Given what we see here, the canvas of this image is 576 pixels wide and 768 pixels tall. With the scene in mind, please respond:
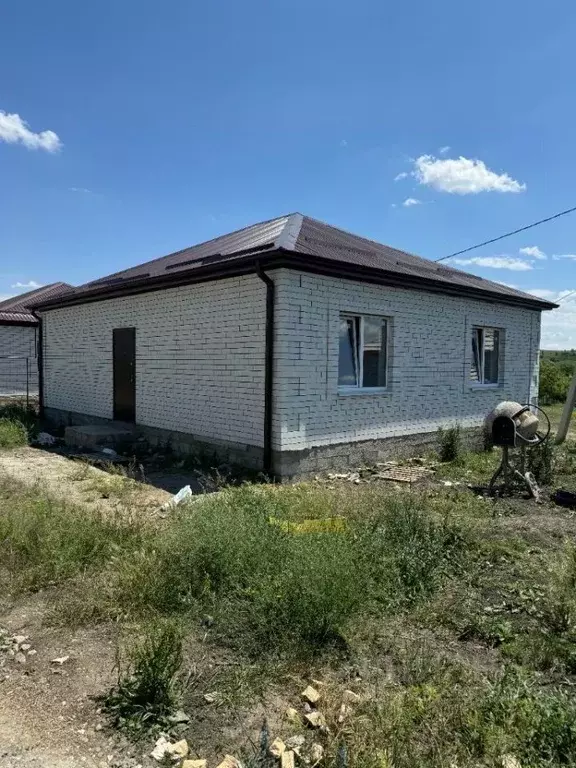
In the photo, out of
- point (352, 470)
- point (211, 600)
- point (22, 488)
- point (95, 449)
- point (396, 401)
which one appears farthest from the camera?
point (95, 449)

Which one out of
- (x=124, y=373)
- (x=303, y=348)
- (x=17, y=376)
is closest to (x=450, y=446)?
(x=303, y=348)

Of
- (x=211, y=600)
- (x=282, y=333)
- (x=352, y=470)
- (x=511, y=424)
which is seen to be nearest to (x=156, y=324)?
(x=282, y=333)

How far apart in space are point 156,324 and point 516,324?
7.62 metres

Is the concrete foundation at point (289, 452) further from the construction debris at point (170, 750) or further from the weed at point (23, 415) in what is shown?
the construction debris at point (170, 750)

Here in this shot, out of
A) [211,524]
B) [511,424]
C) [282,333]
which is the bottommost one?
[211,524]

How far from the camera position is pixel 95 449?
10.4 metres

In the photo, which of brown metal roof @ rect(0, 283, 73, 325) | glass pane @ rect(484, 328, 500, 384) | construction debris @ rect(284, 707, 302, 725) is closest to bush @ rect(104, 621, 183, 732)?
construction debris @ rect(284, 707, 302, 725)

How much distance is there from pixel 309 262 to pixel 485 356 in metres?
5.69

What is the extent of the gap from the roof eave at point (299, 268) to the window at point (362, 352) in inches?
27.4

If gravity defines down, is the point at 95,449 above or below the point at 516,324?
below

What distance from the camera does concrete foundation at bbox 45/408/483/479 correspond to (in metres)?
7.95

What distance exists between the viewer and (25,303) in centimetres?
2128

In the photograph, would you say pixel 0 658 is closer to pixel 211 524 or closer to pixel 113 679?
pixel 113 679

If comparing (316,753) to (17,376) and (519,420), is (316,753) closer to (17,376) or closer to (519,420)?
(519,420)
